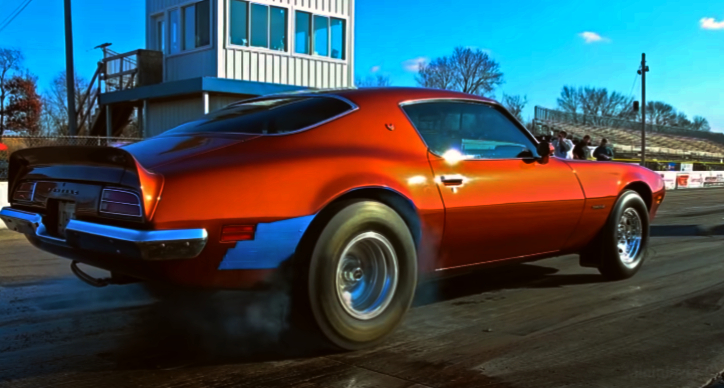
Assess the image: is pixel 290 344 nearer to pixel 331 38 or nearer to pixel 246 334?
pixel 246 334

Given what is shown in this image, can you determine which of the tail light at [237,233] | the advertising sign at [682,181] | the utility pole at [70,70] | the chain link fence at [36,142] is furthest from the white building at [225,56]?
the advertising sign at [682,181]

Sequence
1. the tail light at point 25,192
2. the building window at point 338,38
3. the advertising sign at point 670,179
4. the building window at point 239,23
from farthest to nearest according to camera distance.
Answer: the advertising sign at point 670,179, the building window at point 338,38, the building window at point 239,23, the tail light at point 25,192

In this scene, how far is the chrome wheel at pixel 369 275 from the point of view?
125 inches

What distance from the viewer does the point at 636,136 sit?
55719 millimetres

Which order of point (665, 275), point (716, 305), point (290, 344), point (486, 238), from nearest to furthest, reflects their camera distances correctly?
point (290, 344), point (486, 238), point (716, 305), point (665, 275)

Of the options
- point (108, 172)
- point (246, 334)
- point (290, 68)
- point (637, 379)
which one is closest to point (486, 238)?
point (637, 379)

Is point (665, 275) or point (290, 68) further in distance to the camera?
point (290, 68)

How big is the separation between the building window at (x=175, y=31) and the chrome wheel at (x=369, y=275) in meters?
14.7

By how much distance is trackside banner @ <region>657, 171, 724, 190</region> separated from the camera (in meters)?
23.6

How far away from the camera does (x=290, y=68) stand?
1658 centimetres

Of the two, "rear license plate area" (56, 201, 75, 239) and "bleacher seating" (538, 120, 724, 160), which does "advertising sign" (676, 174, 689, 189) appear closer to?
"bleacher seating" (538, 120, 724, 160)

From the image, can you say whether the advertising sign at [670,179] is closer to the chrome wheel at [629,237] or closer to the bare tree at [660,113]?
the chrome wheel at [629,237]

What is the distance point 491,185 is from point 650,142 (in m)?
56.6

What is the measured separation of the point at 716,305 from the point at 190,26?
14814 millimetres
